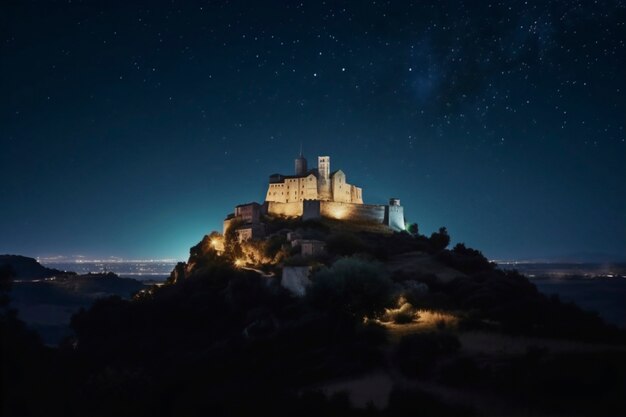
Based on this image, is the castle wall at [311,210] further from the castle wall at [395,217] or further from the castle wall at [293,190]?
the castle wall at [395,217]

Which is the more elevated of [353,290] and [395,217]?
[395,217]

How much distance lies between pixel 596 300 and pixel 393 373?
42206 mm

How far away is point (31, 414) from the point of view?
1186 centimetres

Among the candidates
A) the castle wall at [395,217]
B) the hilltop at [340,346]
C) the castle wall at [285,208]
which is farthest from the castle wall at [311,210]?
the castle wall at [395,217]

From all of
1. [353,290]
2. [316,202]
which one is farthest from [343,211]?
[353,290]

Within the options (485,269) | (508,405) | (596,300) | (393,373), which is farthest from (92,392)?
(596,300)

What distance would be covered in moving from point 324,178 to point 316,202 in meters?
6.28

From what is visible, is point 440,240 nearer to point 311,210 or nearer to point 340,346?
point 311,210

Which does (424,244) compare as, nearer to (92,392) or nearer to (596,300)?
(596,300)

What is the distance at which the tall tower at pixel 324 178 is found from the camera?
206 ft

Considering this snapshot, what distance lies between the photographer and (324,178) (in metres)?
63.3

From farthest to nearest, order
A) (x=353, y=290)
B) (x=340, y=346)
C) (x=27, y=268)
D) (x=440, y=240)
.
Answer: (x=27, y=268)
(x=440, y=240)
(x=353, y=290)
(x=340, y=346)

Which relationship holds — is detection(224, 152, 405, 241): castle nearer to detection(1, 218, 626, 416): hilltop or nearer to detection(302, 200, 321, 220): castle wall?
detection(302, 200, 321, 220): castle wall

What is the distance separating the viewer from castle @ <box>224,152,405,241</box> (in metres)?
57.6
